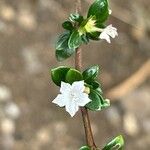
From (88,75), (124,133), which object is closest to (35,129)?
(124,133)

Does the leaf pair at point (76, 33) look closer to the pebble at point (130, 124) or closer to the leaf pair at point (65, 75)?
the leaf pair at point (65, 75)

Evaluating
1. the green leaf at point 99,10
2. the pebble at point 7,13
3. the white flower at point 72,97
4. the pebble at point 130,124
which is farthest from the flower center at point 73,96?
the pebble at point 7,13

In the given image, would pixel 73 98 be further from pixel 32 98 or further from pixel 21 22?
pixel 21 22

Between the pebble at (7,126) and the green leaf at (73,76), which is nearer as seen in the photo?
the green leaf at (73,76)

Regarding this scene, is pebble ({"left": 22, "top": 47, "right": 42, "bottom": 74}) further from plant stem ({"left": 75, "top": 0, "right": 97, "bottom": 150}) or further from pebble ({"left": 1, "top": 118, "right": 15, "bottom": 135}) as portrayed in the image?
plant stem ({"left": 75, "top": 0, "right": 97, "bottom": 150})

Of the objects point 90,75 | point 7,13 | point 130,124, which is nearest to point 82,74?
point 90,75

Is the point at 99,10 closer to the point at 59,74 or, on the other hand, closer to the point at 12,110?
the point at 59,74

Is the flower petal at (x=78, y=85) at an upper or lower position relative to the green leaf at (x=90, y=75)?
lower
